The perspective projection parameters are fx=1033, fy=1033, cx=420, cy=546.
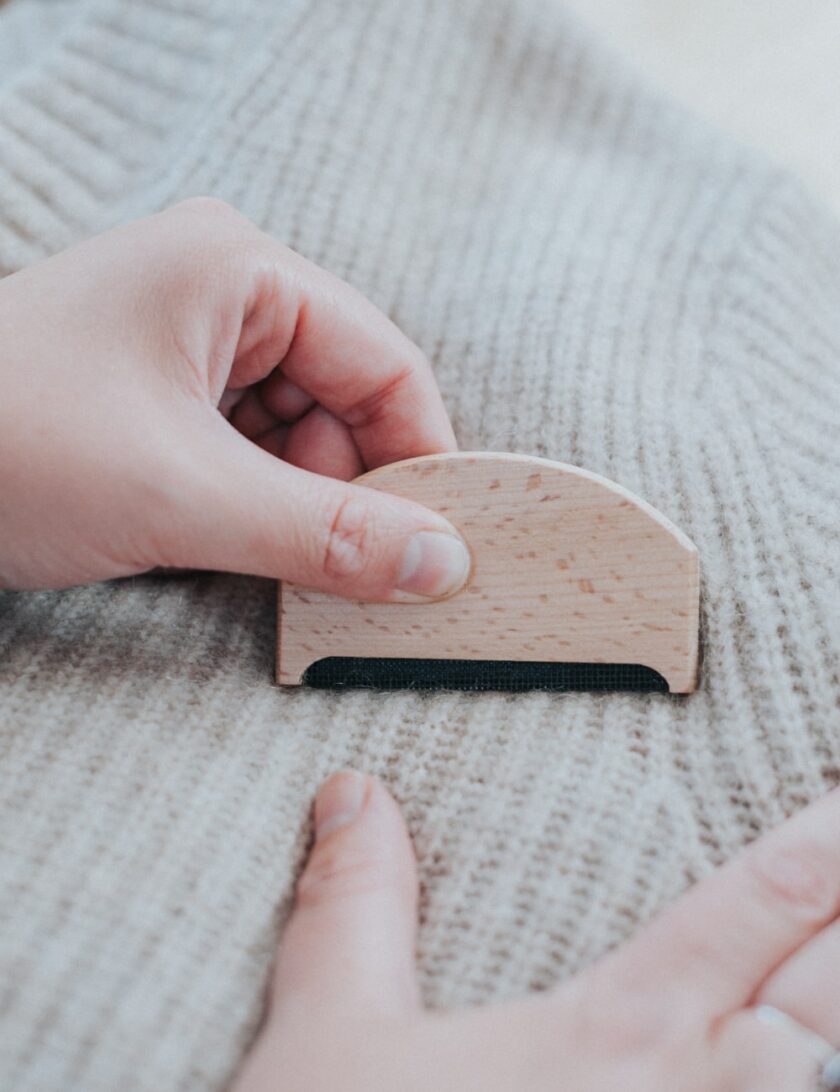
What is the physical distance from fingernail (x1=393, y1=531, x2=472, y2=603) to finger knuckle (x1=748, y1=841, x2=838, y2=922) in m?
0.19

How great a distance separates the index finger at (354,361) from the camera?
0.58 m

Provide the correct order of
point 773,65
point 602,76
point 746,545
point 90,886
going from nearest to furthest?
point 90,886 < point 746,545 < point 602,76 < point 773,65

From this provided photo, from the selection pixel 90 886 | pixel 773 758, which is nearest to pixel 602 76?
pixel 773 758

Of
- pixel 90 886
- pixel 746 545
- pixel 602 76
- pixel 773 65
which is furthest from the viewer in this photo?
pixel 773 65

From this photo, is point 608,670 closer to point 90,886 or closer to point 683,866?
point 683,866

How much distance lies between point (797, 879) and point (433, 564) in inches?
8.5

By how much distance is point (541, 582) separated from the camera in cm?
52

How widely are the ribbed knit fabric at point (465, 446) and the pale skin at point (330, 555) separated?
2cm

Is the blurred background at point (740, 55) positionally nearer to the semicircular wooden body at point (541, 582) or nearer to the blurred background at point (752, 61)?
the blurred background at point (752, 61)

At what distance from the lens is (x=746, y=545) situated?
56cm

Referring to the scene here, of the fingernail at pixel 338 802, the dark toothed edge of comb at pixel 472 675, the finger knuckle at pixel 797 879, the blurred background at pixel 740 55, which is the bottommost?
the fingernail at pixel 338 802

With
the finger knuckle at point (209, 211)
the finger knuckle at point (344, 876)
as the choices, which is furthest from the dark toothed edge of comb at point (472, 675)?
the finger knuckle at point (209, 211)

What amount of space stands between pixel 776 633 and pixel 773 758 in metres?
0.07

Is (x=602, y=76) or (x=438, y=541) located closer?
(x=438, y=541)
